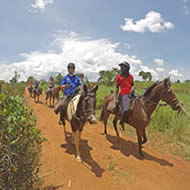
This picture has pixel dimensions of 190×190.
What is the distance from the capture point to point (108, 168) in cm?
582

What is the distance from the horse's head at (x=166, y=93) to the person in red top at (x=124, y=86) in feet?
2.68

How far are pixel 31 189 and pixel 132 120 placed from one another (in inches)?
152

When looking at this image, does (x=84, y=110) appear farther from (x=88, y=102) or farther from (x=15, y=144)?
(x=15, y=144)

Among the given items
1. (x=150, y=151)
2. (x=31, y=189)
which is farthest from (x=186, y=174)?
(x=31, y=189)

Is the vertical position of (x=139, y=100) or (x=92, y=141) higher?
(x=139, y=100)

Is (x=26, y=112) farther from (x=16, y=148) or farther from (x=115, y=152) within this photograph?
(x=115, y=152)

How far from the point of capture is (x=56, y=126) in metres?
9.88

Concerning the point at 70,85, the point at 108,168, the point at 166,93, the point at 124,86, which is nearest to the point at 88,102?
the point at 70,85

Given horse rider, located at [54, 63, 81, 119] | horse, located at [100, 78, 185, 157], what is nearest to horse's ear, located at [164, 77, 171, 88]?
horse, located at [100, 78, 185, 157]

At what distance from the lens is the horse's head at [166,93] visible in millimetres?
6566

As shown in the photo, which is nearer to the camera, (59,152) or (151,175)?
(151,175)

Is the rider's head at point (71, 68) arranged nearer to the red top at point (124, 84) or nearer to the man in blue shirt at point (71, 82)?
the man in blue shirt at point (71, 82)

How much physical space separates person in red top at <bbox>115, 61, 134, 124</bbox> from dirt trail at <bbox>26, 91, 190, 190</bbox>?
1204 millimetres

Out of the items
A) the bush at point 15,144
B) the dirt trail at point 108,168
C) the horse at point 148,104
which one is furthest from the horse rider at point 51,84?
the bush at point 15,144
